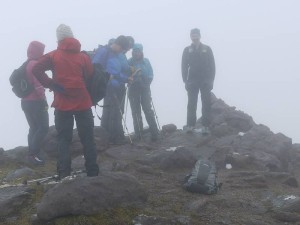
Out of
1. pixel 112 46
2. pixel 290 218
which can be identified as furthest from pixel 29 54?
pixel 290 218

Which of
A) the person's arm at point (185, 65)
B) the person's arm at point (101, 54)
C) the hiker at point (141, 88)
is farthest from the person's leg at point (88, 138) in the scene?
the person's arm at point (185, 65)

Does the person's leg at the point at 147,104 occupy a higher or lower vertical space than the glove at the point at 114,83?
lower

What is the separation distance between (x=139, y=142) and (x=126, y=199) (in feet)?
27.8

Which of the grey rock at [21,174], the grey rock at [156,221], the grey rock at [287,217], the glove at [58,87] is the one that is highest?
the glove at [58,87]

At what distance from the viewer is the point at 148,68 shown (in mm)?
19031

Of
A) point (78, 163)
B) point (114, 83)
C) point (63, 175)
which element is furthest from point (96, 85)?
point (114, 83)

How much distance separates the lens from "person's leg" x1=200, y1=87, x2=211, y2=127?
2028 centimetres

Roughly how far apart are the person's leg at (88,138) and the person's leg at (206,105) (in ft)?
30.7

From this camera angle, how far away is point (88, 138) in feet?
38.2

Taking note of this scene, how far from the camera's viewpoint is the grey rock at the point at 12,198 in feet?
34.0

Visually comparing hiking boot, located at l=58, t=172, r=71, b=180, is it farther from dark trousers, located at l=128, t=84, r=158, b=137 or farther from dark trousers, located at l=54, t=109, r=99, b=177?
dark trousers, located at l=128, t=84, r=158, b=137

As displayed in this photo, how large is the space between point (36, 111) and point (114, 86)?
10.3 feet

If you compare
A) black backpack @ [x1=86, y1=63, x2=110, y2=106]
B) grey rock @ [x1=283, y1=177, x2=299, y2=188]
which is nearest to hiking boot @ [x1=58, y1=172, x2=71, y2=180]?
black backpack @ [x1=86, y1=63, x2=110, y2=106]

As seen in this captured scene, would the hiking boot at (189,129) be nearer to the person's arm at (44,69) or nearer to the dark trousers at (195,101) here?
the dark trousers at (195,101)
